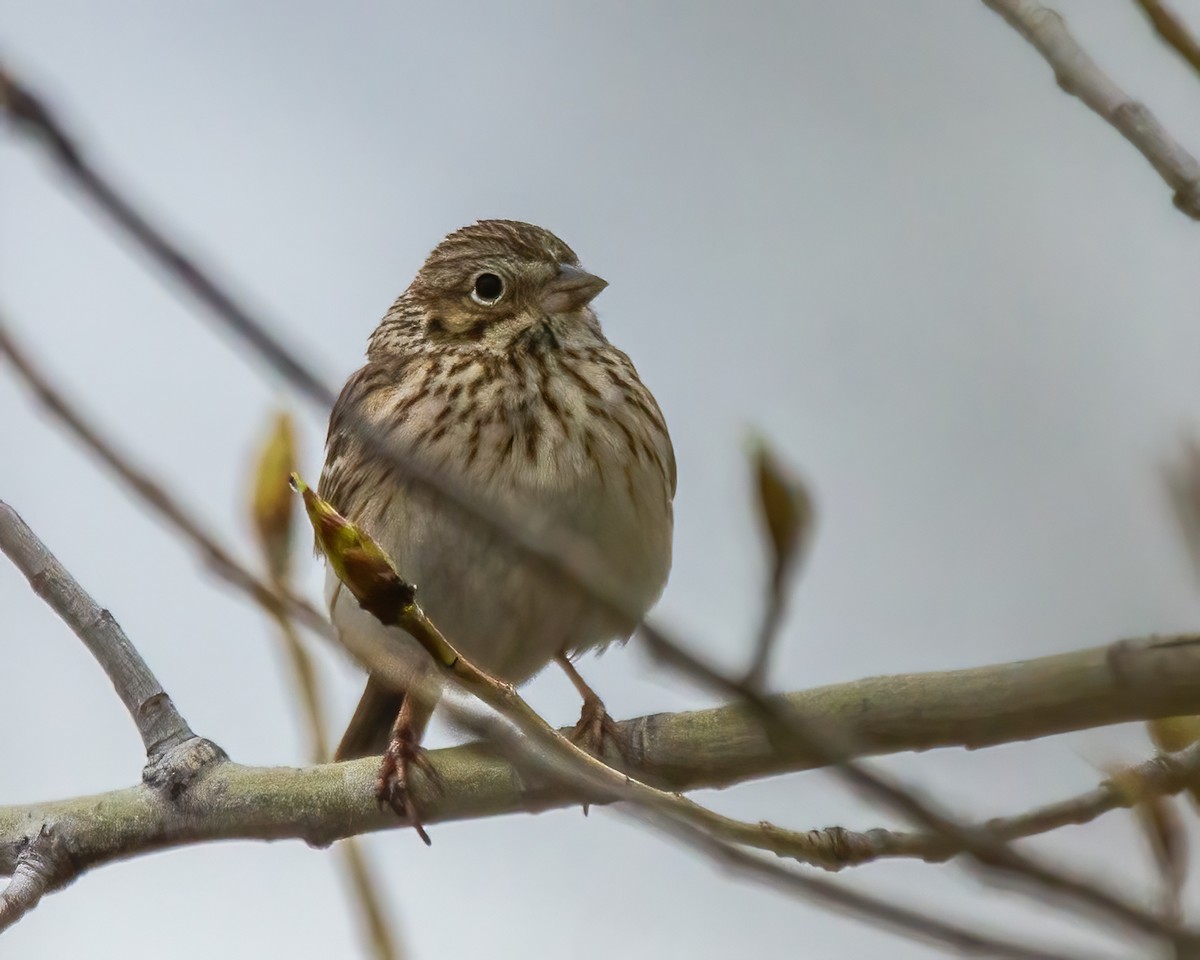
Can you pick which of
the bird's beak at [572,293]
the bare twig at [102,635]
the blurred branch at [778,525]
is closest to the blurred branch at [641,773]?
the bare twig at [102,635]

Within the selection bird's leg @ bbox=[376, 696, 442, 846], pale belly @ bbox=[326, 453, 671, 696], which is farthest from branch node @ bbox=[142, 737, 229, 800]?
pale belly @ bbox=[326, 453, 671, 696]

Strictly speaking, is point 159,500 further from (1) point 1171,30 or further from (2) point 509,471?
(2) point 509,471

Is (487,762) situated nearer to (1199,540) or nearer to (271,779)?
(271,779)

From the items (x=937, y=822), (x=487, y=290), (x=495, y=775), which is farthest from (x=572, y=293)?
(x=937, y=822)

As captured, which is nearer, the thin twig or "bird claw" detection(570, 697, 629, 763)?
the thin twig

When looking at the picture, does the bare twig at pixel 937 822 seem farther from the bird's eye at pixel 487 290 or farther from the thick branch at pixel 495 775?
the bird's eye at pixel 487 290

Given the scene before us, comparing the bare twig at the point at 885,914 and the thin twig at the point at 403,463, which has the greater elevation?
the thin twig at the point at 403,463

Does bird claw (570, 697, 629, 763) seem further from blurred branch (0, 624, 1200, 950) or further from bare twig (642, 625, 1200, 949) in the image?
bare twig (642, 625, 1200, 949)
